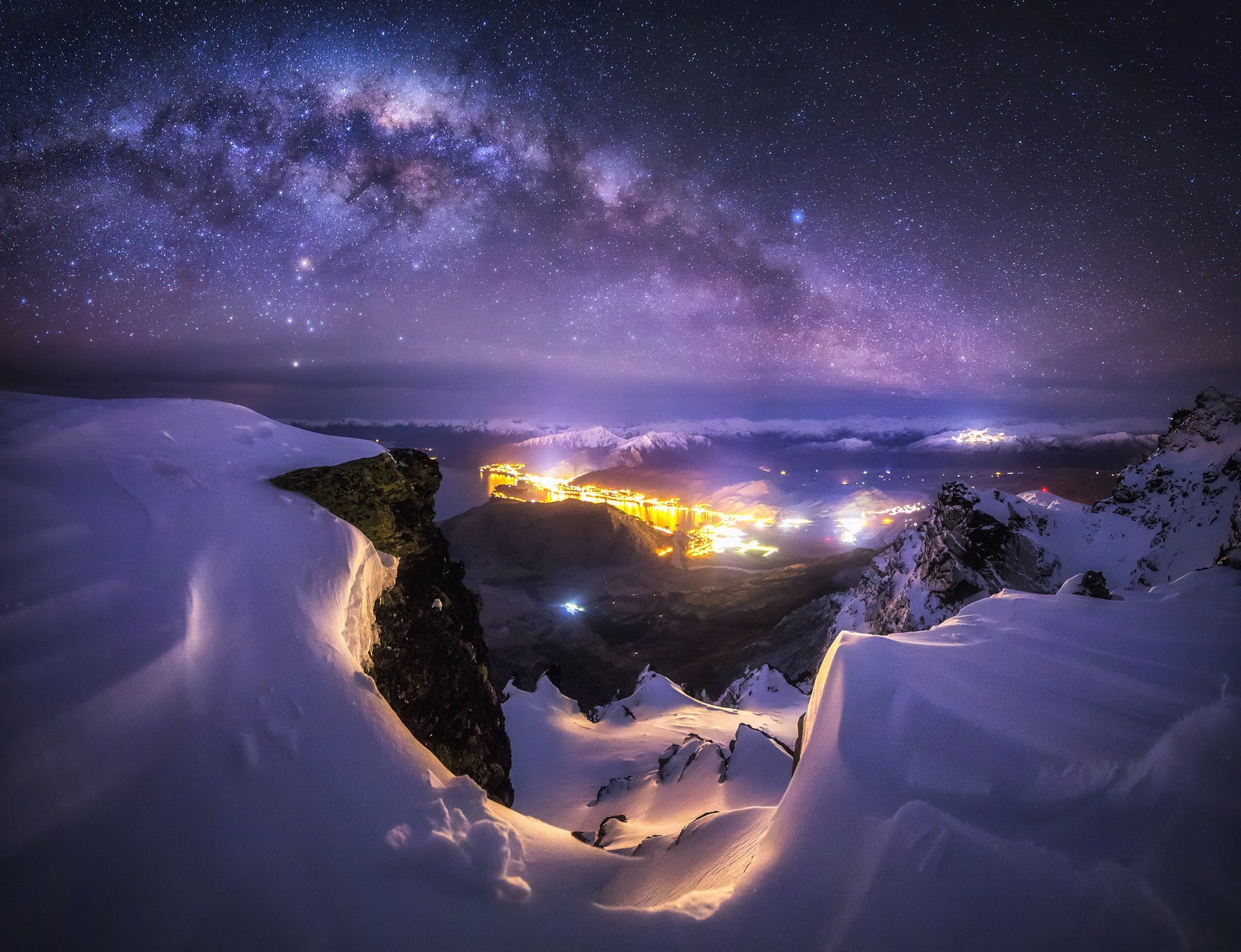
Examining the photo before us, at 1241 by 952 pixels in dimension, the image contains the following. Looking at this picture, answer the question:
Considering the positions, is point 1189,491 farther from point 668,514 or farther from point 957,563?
point 668,514

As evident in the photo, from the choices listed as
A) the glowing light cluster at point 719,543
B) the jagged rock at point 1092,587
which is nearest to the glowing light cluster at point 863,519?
the glowing light cluster at point 719,543

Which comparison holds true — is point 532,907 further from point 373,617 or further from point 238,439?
point 238,439

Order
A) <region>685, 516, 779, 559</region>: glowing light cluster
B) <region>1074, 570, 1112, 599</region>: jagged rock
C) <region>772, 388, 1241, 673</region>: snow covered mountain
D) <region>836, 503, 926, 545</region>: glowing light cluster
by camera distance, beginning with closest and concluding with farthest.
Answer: <region>1074, 570, 1112, 599</region>: jagged rock, <region>772, 388, 1241, 673</region>: snow covered mountain, <region>685, 516, 779, 559</region>: glowing light cluster, <region>836, 503, 926, 545</region>: glowing light cluster

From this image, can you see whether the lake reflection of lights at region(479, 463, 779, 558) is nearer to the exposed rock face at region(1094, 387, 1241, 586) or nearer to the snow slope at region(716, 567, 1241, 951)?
the exposed rock face at region(1094, 387, 1241, 586)

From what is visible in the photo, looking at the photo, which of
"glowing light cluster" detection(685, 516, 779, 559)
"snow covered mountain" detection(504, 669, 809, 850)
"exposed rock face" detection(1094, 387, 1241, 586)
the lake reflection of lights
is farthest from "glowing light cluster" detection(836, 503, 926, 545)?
"snow covered mountain" detection(504, 669, 809, 850)

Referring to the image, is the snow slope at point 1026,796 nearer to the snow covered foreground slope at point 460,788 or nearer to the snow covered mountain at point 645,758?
the snow covered foreground slope at point 460,788

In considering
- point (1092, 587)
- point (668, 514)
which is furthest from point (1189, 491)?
point (668, 514)
